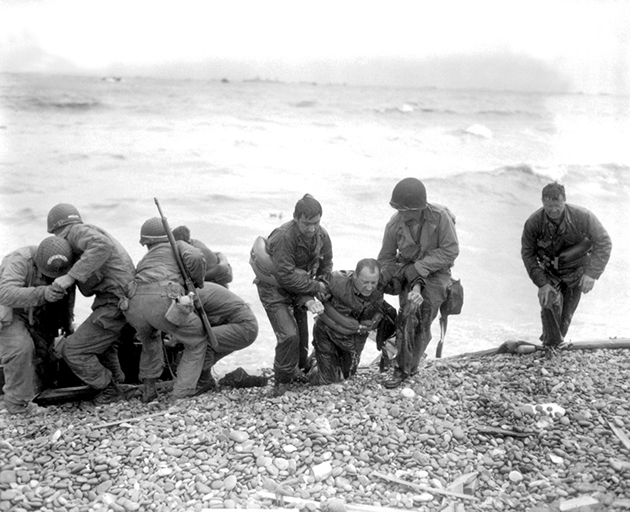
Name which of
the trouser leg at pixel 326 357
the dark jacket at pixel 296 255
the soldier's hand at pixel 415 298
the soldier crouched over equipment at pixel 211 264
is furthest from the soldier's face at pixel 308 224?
the soldier crouched over equipment at pixel 211 264

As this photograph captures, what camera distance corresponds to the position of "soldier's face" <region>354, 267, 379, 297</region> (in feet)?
17.8

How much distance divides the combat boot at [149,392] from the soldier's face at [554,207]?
3878 millimetres

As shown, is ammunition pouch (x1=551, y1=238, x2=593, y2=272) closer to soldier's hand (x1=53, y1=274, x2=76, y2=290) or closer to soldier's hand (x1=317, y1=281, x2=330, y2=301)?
soldier's hand (x1=317, y1=281, x2=330, y2=301)

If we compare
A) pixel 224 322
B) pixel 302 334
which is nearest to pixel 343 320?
pixel 302 334

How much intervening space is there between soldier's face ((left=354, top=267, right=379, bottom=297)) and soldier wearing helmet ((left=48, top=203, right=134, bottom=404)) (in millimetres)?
1991

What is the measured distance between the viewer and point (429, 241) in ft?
18.8

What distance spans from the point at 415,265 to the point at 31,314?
3.33 meters

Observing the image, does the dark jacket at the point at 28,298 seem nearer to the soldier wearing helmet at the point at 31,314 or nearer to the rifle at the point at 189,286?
the soldier wearing helmet at the point at 31,314

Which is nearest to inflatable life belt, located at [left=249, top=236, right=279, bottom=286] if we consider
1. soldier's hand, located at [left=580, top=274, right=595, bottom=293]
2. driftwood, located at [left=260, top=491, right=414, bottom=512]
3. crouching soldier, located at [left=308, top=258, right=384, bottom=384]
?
crouching soldier, located at [left=308, top=258, right=384, bottom=384]

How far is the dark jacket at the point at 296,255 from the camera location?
577 centimetres

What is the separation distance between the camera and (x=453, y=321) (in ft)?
34.2

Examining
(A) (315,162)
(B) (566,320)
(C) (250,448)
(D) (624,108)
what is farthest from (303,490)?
(D) (624,108)

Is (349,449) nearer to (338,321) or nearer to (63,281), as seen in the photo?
(338,321)

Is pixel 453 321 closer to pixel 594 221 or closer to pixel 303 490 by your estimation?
pixel 594 221
